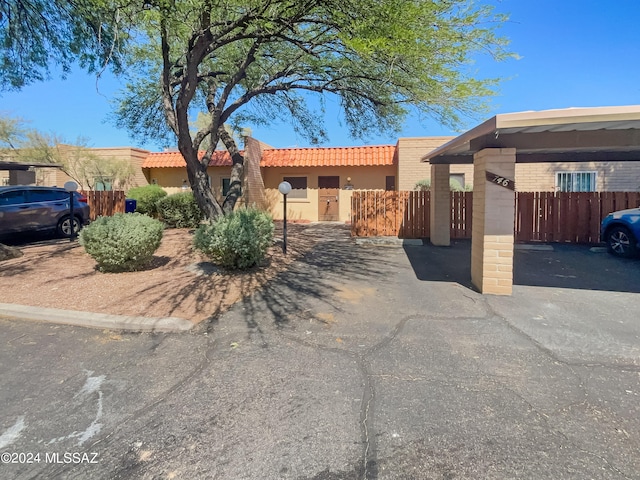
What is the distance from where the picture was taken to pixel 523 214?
39.5 feet

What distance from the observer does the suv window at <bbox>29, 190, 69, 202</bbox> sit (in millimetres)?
11758

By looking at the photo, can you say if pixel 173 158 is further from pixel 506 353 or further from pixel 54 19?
pixel 506 353

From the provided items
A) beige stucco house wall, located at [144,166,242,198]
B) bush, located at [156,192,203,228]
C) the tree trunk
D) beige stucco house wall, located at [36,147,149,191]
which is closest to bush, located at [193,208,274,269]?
the tree trunk

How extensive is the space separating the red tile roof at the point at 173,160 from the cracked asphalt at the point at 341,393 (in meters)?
15.7

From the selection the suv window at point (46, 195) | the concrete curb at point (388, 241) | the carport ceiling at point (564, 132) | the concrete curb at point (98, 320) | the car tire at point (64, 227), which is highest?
the carport ceiling at point (564, 132)

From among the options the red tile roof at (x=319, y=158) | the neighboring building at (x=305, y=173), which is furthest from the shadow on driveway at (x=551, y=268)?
the red tile roof at (x=319, y=158)

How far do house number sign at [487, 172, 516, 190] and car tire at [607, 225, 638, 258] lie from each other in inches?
214

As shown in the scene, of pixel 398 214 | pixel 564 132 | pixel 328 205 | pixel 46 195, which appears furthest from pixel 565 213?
pixel 46 195

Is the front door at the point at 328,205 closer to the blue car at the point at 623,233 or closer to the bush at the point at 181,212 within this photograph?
the bush at the point at 181,212

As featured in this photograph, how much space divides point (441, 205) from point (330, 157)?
9896 mm

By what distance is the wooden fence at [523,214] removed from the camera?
1140 cm

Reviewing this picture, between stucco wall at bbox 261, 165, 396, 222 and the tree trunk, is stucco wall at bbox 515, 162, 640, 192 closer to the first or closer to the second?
stucco wall at bbox 261, 165, 396, 222

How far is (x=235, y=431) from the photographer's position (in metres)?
2.74

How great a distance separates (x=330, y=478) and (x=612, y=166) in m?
18.8
